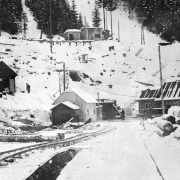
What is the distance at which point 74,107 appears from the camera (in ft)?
149

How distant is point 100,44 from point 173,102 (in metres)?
41.0

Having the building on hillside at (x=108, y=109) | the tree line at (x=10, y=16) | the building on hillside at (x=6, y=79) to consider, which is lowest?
the building on hillside at (x=108, y=109)

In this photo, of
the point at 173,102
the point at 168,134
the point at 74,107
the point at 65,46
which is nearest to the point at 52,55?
the point at 65,46

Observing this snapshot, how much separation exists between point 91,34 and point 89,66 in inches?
859

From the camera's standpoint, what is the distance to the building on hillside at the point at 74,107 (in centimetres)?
4438

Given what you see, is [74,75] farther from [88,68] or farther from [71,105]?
[71,105]

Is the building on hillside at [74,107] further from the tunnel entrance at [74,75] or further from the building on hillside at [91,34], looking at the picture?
the building on hillside at [91,34]

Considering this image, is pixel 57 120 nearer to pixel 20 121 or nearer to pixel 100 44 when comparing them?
pixel 20 121

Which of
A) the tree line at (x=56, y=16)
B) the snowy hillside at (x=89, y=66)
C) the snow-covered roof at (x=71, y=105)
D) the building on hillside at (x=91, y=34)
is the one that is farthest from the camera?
the building on hillside at (x=91, y=34)

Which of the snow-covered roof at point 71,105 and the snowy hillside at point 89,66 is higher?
the snowy hillside at point 89,66

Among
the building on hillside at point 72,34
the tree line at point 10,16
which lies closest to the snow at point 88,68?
the building on hillside at point 72,34

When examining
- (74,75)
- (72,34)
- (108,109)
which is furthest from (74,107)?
(72,34)

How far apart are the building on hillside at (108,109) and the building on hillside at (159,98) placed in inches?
195

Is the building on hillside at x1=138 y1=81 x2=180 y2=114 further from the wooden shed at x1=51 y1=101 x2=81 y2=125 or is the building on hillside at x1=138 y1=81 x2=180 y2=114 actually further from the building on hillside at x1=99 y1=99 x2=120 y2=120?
the wooden shed at x1=51 y1=101 x2=81 y2=125
